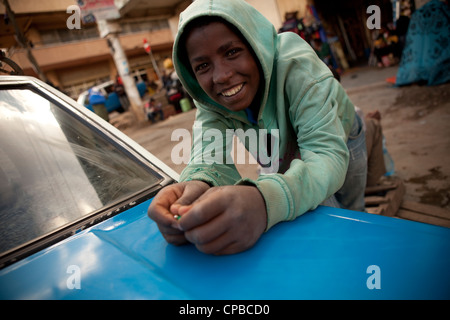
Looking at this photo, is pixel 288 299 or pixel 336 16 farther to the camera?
pixel 336 16

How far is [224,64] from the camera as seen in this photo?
0.97 m

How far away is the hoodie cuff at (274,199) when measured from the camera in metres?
0.61

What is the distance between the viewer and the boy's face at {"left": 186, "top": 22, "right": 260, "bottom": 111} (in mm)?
931

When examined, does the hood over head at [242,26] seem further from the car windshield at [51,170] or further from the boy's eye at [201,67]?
the car windshield at [51,170]

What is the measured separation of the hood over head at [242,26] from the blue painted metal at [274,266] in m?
0.63

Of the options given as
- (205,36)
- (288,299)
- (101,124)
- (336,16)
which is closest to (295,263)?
(288,299)

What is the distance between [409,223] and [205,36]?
2.79ft

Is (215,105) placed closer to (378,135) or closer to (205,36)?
(205,36)
